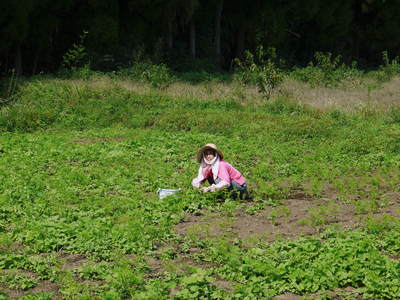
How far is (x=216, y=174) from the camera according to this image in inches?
383

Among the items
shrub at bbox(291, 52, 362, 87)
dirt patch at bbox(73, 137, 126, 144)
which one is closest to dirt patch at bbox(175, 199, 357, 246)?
dirt patch at bbox(73, 137, 126, 144)

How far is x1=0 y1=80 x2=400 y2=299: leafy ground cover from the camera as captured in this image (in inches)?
257

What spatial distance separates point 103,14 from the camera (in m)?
27.0

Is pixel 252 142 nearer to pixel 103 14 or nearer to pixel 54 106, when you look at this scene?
pixel 54 106

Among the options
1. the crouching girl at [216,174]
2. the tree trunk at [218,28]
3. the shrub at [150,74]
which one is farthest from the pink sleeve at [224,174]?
the tree trunk at [218,28]

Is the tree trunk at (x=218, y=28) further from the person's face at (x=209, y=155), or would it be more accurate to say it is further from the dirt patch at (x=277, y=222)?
the dirt patch at (x=277, y=222)

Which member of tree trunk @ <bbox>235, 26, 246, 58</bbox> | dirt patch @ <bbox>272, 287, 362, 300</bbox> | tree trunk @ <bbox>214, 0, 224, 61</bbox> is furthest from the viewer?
tree trunk @ <bbox>235, 26, 246, 58</bbox>

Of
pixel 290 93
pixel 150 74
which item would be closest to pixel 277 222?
pixel 290 93

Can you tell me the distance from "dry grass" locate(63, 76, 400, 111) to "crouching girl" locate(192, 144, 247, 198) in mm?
9179

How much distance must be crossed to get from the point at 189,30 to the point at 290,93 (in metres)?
13.4

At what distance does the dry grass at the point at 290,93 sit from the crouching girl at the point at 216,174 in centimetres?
918

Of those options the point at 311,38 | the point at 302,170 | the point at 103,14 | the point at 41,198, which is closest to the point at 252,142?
the point at 302,170

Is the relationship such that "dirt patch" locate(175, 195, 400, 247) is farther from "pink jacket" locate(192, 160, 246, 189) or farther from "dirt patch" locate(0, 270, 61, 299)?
"dirt patch" locate(0, 270, 61, 299)

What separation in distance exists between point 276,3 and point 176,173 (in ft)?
82.1
